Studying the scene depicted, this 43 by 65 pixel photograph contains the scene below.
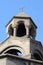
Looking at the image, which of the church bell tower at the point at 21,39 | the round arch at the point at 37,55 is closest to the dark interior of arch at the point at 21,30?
the church bell tower at the point at 21,39

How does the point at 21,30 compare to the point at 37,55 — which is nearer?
the point at 37,55

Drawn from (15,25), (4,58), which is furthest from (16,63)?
(15,25)

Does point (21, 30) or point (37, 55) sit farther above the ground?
point (21, 30)

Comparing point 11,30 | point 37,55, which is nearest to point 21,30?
point 11,30

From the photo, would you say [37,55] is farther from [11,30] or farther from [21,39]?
[11,30]

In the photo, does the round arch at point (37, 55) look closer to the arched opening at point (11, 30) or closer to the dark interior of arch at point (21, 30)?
the dark interior of arch at point (21, 30)

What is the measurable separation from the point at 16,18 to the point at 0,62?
1172 cm

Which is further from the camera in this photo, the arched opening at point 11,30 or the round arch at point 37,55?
Answer: the arched opening at point 11,30

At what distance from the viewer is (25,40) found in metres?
31.1

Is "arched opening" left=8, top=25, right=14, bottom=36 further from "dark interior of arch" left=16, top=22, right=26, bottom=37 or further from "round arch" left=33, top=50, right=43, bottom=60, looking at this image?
"round arch" left=33, top=50, right=43, bottom=60

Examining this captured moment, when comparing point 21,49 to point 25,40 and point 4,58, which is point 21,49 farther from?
point 4,58

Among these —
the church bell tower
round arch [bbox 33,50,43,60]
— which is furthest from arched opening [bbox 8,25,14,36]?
round arch [bbox 33,50,43,60]

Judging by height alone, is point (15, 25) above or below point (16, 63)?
above

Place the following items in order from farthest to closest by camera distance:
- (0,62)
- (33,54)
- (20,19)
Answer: (20,19) < (33,54) < (0,62)
